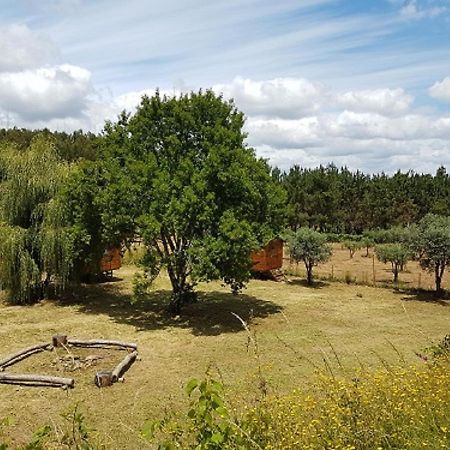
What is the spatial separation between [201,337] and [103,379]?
15.0ft

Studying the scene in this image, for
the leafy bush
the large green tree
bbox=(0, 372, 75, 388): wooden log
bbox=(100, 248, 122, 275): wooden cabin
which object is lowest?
bbox=(0, 372, 75, 388): wooden log

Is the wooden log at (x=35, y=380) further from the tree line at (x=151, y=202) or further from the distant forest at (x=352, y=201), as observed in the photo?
the distant forest at (x=352, y=201)

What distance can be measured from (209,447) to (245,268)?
12730 mm

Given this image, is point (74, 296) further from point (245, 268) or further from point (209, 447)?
point (209, 447)

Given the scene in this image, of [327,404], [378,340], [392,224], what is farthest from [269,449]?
[392,224]

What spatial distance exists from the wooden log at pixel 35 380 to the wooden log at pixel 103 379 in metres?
0.54

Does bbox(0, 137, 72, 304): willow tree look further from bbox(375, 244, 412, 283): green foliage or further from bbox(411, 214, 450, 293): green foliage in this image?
bbox(375, 244, 412, 283): green foliage

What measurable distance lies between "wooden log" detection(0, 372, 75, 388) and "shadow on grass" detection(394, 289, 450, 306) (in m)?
15.1

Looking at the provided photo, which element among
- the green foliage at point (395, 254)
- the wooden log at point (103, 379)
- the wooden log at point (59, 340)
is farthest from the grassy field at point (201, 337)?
the green foliage at point (395, 254)

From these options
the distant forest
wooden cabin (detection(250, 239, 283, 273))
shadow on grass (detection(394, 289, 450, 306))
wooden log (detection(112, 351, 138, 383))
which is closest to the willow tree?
wooden log (detection(112, 351, 138, 383))

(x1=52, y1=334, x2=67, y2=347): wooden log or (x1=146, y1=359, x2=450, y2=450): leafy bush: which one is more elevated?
(x1=146, y1=359, x2=450, y2=450): leafy bush

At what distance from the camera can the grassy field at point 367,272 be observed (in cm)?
2488

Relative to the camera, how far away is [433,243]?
20688 millimetres

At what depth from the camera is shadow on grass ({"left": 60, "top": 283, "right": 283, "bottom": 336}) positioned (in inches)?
648
